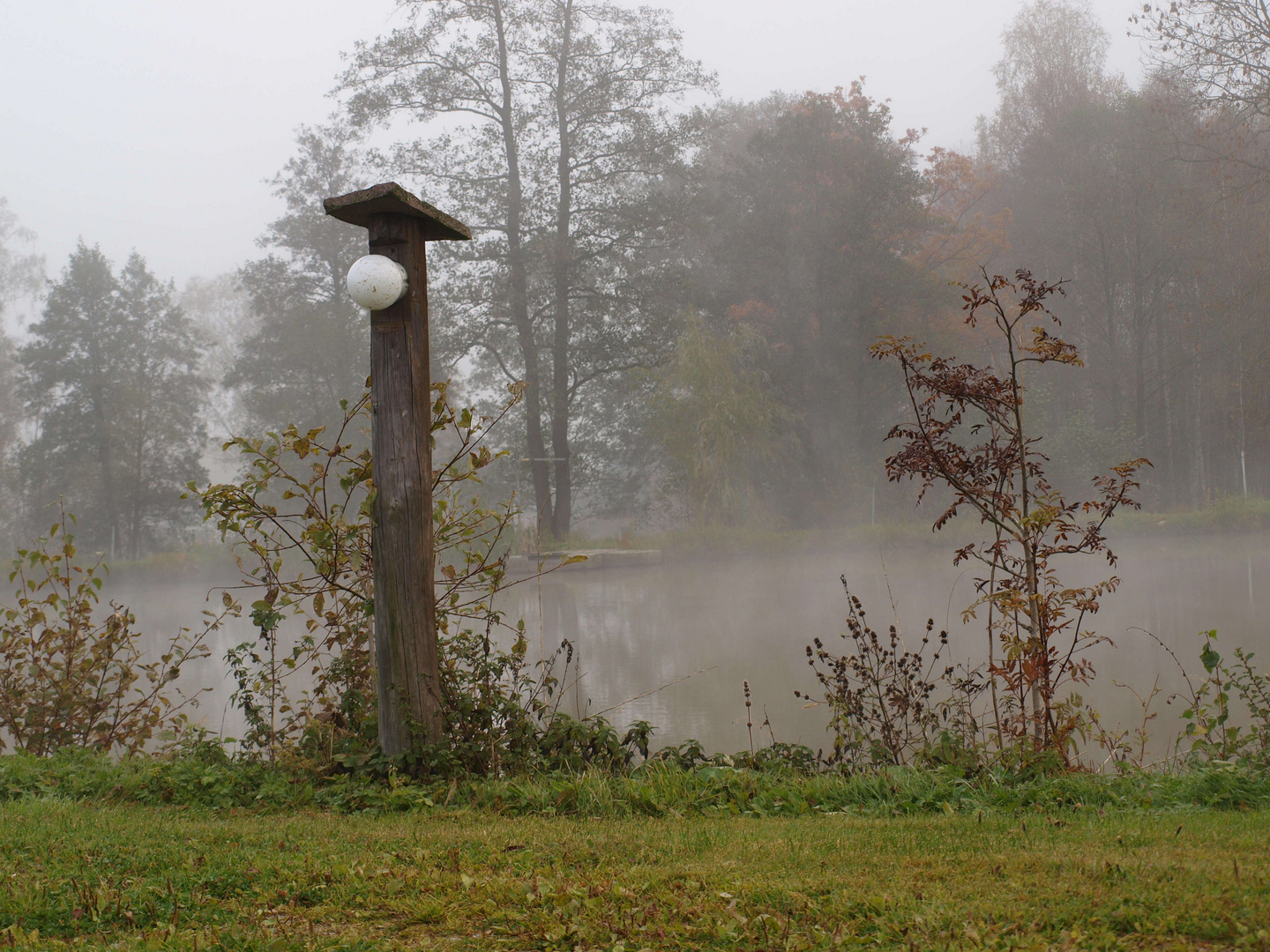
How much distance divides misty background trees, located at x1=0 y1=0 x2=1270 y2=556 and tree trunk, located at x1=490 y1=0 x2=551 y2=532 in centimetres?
7

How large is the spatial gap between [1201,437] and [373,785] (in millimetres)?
25279

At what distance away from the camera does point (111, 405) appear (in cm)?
2197

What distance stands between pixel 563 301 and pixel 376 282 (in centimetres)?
1670

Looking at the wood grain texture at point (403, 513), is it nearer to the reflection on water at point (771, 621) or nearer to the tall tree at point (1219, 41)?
the reflection on water at point (771, 621)

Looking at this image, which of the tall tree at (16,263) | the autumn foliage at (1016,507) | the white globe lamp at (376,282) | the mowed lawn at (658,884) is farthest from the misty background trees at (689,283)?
the mowed lawn at (658,884)

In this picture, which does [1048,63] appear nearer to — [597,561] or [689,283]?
[689,283]

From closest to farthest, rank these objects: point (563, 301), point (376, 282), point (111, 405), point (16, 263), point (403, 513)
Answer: point (376, 282) → point (403, 513) → point (563, 301) → point (111, 405) → point (16, 263)

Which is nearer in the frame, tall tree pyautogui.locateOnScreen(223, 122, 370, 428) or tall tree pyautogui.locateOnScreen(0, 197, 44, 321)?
tall tree pyautogui.locateOnScreen(223, 122, 370, 428)

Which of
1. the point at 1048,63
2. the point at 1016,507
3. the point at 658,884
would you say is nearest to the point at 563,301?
the point at 1016,507

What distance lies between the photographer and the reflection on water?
6480 millimetres

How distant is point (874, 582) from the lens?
44.2 feet

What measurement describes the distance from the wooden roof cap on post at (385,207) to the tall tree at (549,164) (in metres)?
15.6

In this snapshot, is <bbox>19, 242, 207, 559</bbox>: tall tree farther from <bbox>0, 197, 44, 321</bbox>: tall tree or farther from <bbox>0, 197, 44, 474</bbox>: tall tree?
<bbox>0, 197, 44, 321</bbox>: tall tree

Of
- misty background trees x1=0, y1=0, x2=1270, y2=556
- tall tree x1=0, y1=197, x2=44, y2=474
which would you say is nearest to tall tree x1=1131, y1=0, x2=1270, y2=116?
misty background trees x1=0, y1=0, x2=1270, y2=556
